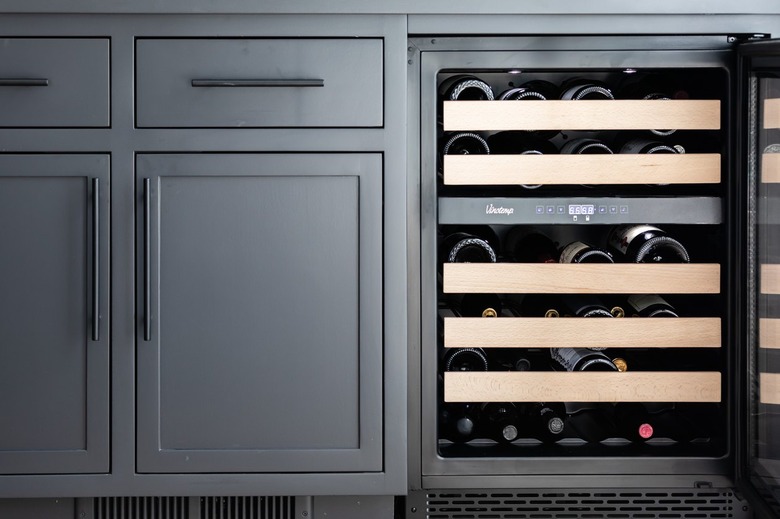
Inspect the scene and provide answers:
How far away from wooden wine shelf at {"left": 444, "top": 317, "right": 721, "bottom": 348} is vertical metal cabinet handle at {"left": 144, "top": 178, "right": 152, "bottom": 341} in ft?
2.18

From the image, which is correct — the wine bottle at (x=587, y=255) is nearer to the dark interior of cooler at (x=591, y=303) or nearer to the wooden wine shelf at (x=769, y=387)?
the dark interior of cooler at (x=591, y=303)

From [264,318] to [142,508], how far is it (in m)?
0.53

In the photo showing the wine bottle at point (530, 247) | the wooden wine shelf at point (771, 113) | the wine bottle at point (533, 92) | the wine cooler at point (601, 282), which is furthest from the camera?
the wine bottle at point (530, 247)

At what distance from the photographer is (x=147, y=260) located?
4.85ft

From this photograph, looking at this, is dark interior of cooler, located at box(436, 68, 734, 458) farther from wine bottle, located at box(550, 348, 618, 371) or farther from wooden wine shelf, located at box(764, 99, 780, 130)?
wooden wine shelf, located at box(764, 99, 780, 130)

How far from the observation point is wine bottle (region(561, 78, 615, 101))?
1.63 metres

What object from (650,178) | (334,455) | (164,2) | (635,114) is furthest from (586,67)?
(334,455)

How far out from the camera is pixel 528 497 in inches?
63.7

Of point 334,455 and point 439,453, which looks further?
point 439,453

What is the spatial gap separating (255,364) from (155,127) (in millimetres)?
566

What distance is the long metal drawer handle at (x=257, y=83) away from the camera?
57.5 inches

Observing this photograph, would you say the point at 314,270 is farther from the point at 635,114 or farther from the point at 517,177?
the point at 635,114

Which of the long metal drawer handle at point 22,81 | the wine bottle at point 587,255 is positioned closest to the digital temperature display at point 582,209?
the wine bottle at point 587,255

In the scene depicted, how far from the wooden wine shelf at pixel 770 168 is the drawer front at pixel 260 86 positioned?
0.84 m
